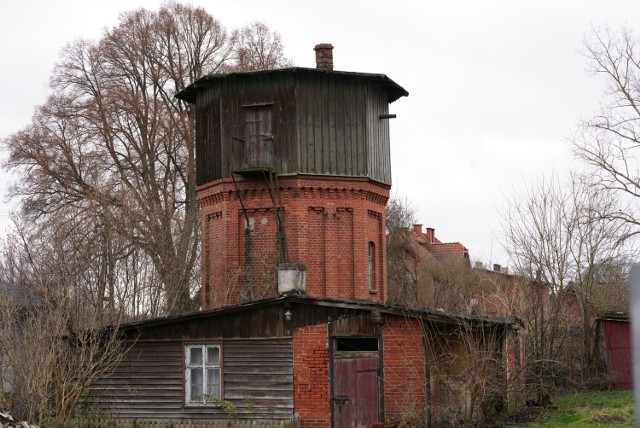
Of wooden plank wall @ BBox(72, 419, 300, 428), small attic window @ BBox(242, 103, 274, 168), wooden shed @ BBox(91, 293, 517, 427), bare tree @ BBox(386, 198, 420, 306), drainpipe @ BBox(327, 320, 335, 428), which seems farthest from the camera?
bare tree @ BBox(386, 198, 420, 306)

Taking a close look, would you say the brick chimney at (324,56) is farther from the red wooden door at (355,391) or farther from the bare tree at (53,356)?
the red wooden door at (355,391)

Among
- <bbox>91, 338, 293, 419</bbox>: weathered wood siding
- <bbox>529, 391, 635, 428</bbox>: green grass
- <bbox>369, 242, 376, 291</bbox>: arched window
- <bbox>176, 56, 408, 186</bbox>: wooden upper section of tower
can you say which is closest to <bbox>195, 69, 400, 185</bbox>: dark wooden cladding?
<bbox>176, 56, 408, 186</bbox>: wooden upper section of tower

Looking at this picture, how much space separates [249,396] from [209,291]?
394 inches

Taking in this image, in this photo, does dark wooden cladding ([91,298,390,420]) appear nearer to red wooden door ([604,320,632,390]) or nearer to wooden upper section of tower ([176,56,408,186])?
wooden upper section of tower ([176,56,408,186])

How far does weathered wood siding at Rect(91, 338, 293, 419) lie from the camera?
18.5m

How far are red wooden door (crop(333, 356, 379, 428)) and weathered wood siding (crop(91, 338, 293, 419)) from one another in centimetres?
98

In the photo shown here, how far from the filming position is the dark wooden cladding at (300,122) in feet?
86.2

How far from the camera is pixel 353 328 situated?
1850cm

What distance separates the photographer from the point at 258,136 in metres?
26.7

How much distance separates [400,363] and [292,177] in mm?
8978

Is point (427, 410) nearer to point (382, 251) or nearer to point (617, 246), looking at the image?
point (382, 251)

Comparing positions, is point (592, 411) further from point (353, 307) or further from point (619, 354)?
point (619, 354)

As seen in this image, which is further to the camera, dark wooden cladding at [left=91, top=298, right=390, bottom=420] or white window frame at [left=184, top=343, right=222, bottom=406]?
white window frame at [left=184, top=343, right=222, bottom=406]

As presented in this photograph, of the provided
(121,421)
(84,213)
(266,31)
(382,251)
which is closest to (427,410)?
(121,421)
